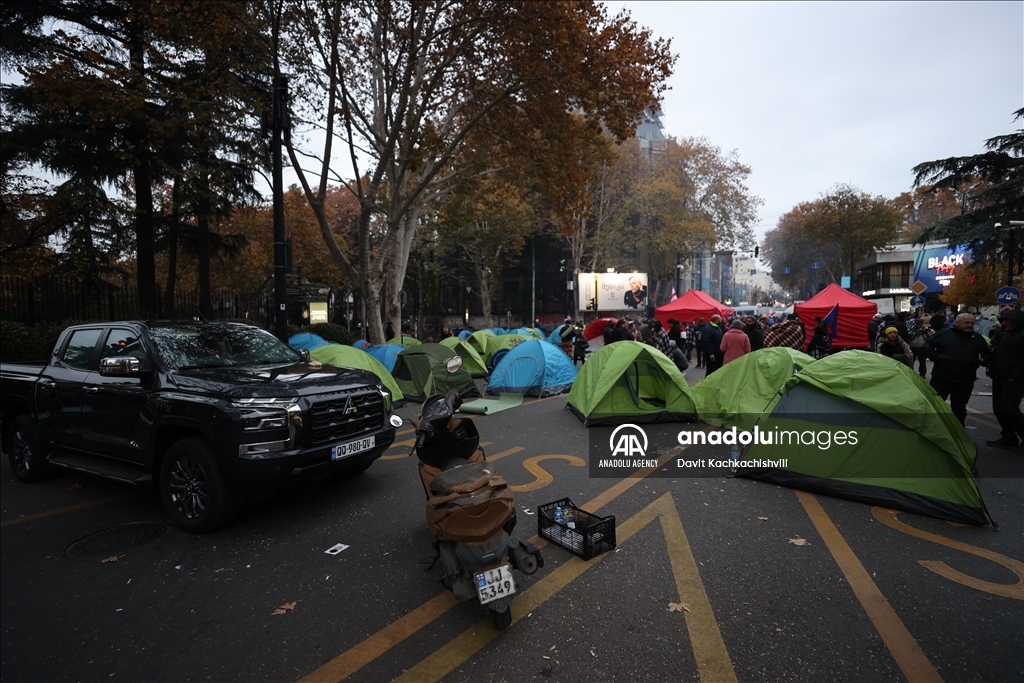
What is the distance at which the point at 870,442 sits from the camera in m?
4.85

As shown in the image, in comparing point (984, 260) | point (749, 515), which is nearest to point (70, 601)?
point (749, 515)

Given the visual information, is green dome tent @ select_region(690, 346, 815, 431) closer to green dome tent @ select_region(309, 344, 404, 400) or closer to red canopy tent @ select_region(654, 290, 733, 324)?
green dome tent @ select_region(309, 344, 404, 400)

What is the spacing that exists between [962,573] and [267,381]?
18.2 ft

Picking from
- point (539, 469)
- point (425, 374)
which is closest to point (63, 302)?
point (425, 374)

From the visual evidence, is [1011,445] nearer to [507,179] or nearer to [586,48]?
[586,48]

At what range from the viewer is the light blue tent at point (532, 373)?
1138 centimetres

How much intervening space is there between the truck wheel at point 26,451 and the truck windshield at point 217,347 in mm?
2256

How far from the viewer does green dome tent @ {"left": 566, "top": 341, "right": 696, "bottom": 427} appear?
8078mm

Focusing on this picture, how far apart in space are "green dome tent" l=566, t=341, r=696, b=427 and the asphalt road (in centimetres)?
303

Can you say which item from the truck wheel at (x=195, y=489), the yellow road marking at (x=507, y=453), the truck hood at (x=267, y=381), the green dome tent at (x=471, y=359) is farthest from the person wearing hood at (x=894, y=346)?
the green dome tent at (x=471, y=359)

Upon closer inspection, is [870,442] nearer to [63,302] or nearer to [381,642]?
[381,642]

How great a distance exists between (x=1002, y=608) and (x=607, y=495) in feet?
9.53

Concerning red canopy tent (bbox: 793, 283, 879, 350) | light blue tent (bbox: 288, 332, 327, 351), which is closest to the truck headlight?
light blue tent (bbox: 288, 332, 327, 351)

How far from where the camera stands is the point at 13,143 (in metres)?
11.5
